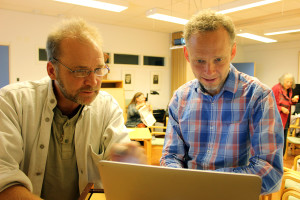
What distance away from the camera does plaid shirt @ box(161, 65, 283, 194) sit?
41.0 inches

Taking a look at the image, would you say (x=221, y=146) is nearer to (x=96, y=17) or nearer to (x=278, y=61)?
(x=96, y=17)

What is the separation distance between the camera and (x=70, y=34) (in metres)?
1.14

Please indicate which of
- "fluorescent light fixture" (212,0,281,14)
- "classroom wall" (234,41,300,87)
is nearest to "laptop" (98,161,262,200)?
"fluorescent light fixture" (212,0,281,14)

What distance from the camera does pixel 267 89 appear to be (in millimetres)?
1119

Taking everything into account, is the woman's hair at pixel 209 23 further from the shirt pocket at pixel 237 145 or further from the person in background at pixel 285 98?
the person in background at pixel 285 98

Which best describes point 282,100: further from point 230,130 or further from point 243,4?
point 230,130

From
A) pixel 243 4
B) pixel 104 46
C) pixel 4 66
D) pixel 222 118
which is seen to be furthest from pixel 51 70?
pixel 4 66

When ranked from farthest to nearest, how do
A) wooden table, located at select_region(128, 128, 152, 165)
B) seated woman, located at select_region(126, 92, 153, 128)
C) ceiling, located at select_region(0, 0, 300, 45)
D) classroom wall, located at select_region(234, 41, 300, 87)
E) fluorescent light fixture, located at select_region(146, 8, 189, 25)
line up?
1. classroom wall, located at select_region(234, 41, 300, 87)
2. seated woman, located at select_region(126, 92, 153, 128)
3. ceiling, located at select_region(0, 0, 300, 45)
4. fluorescent light fixture, located at select_region(146, 8, 189, 25)
5. wooden table, located at select_region(128, 128, 152, 165)

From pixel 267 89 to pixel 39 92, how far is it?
1203 mm

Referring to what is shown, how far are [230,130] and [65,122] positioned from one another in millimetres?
910

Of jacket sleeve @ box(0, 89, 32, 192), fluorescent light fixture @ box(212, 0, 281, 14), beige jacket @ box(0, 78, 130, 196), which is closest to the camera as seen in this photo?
jacket sleeve @ box(0, 89, 32, 192)

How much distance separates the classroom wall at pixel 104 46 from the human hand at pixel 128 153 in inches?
110

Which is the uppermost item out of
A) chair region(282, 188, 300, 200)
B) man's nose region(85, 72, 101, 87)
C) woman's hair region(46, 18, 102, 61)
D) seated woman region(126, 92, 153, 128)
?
woman's hair region(46, 18, 102, 61)

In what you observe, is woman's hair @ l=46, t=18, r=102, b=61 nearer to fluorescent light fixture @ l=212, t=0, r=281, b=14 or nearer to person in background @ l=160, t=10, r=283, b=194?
person in background @ l=160, t=10, r=283, b=194
